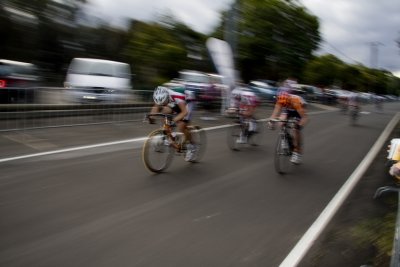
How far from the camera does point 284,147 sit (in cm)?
904

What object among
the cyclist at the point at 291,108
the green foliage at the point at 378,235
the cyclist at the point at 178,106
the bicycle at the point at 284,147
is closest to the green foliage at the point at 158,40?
the cyclist at the point at 291,108

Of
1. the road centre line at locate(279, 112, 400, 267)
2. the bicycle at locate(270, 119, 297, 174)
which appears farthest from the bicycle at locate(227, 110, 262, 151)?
the road centre line at locate(279, 112, 400, 267)

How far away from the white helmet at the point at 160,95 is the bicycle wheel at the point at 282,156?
2.52 meters

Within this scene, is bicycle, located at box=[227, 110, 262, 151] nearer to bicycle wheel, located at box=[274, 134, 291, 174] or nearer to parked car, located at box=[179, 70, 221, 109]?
bicycle wheel, located at box=[274, 134, 291, 174]

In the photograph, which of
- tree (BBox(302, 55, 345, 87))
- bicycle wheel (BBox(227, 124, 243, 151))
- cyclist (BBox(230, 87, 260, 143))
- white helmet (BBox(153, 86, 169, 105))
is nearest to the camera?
white helmet (BBox(153, 86, 169, 105))

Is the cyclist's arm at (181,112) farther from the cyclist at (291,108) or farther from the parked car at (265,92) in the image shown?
the parked car at (265,92)

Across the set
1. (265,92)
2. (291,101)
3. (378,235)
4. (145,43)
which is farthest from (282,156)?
(265,92)

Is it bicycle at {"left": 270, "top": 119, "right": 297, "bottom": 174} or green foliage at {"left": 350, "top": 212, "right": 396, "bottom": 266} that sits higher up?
bicycle at {"left": 270, "top": 119, "right": 297, "bottom": 174}

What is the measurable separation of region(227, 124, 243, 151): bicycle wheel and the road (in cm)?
53

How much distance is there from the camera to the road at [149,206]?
182 inches

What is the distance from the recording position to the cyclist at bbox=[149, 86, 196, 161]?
25.0 feet

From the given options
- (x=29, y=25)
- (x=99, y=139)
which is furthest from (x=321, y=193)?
(x=29, y=25)

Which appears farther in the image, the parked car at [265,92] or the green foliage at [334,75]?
the green foliage at [334,75]

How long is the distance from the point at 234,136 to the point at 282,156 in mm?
2557
